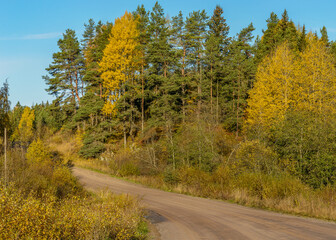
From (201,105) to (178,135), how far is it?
24.1 ft

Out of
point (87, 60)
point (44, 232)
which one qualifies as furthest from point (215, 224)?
point (87, 60)

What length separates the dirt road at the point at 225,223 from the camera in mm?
9141

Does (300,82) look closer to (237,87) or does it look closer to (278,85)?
(278,85)

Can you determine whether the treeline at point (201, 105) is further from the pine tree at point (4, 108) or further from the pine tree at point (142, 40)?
the pine tree at point (4, 108)

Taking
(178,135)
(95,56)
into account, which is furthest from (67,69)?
(178,135)

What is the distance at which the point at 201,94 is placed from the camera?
36906 mm

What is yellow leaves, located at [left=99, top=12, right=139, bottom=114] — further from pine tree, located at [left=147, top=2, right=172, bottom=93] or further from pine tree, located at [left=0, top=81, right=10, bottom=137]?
pine tree, located at [left=0, top=81, right=10, bottom=137]

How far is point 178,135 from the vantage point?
2616 centimetres

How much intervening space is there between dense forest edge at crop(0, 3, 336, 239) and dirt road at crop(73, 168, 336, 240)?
4.20 ft

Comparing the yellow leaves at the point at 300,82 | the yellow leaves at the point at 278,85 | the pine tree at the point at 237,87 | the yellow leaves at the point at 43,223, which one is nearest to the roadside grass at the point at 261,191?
the yellow leaves at the point at 300,82

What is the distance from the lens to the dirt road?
9.14 metres

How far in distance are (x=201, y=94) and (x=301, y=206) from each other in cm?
2474

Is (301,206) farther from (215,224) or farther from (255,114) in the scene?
(255,114)

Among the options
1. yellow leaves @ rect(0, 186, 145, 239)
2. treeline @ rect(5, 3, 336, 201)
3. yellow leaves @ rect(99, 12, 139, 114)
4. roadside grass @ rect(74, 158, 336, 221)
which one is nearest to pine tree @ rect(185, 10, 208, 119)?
treeline @ rect(5, 3, 336, 201)
